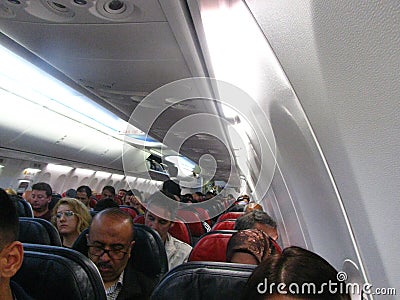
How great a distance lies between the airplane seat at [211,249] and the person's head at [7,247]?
1667 millimetres

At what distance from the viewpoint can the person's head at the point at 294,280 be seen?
4.35 feet

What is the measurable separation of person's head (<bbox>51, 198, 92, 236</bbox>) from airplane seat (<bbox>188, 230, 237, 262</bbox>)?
1597 millimetres

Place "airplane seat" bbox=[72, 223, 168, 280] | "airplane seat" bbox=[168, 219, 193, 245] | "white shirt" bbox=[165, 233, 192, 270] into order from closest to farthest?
1. "airplane seat" bbox=[72, 223, 168, 280]
2. "white shirt" bbox=[165, 233, 192, 270]
3. "airplane seat" bbox=[168, 219, 193, 245]

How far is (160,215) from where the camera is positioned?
4.14 metres

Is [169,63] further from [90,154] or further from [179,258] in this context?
[90,154]

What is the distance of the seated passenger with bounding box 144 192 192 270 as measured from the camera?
13.4 feet

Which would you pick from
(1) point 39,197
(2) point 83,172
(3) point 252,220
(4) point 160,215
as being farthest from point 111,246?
(2) point 83,172

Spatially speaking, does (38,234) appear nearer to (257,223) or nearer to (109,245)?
(109,245)

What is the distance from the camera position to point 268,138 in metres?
4.36

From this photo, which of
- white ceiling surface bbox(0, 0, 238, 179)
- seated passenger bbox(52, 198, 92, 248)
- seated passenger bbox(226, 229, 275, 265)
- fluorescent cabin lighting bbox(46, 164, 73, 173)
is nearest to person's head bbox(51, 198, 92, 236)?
seated passenger bbox(52, 198, 92, 248)

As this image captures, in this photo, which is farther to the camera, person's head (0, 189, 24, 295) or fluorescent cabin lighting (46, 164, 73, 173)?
fluorescent cabin lighting (46, 164, 73, 173)

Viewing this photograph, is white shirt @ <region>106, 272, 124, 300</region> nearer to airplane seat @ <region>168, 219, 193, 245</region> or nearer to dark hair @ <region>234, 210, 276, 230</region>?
dark hair @ <region>234, 210, 276, 230</region>

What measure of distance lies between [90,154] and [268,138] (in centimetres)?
812

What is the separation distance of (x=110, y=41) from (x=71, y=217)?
183 centimetres
